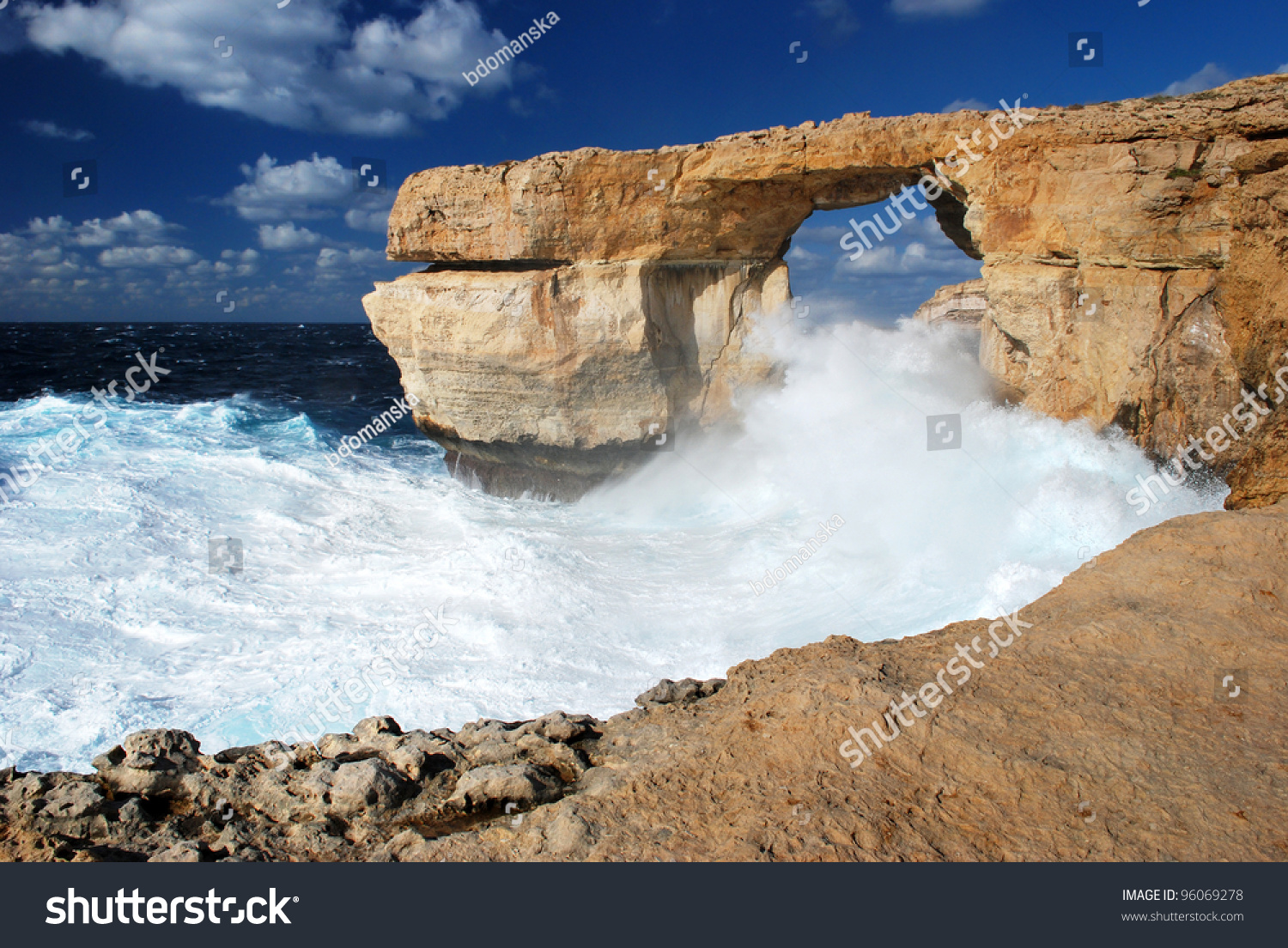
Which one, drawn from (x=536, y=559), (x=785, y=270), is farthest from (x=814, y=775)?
(x=785, y=270)

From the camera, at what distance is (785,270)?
1170cm

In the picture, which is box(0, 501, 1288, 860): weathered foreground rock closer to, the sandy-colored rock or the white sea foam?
the white sea foam

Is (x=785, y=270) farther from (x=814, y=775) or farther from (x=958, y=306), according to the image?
(x=814, y=775)

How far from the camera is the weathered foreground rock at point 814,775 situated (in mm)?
2621

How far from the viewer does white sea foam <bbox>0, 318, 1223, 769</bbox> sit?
6777 mm

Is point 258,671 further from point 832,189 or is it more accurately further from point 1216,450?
point 1216,450

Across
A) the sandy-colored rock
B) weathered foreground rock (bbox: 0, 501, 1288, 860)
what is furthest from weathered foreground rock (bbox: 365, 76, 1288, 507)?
the sandy-colored rock

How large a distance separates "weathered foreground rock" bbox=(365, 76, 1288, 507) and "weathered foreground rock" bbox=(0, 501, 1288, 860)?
3588 mm

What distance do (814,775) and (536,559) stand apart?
710cm

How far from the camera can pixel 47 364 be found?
27719mm

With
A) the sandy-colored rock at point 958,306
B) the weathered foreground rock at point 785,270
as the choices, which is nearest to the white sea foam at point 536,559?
the weathered foreground rock at point 785,270

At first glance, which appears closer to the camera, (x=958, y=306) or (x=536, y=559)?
(x=536, y=559)

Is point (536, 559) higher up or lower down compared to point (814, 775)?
higher up
